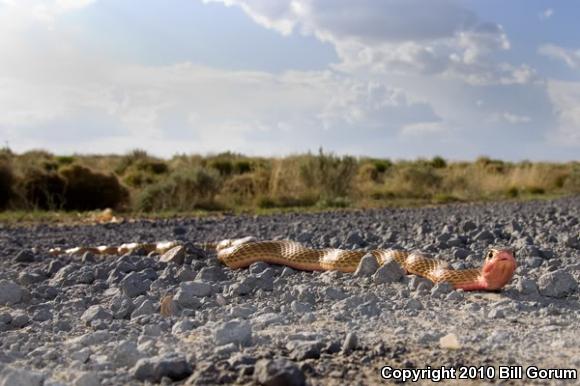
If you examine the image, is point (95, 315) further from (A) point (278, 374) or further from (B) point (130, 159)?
(B) point (130, 159)

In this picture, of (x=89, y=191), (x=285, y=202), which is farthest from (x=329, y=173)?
(x=89, y=191)

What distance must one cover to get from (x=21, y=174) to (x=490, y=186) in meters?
15.4

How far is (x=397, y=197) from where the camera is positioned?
24.9 metres

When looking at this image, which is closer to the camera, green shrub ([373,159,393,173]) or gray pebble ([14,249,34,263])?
gray pebble ([14,249,34,263])

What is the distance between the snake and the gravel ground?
109mm

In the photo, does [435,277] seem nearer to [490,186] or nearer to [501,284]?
[501,284]

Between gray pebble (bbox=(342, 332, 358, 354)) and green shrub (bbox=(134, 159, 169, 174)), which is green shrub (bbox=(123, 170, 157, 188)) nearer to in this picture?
green shrub (bbox=(134, 159, 169, 174))

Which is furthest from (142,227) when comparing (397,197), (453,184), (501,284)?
(453,184)

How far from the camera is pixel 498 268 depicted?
5.08 metres

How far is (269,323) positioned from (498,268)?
1.65 metres

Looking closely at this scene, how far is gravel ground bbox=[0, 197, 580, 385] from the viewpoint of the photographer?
3.39 m

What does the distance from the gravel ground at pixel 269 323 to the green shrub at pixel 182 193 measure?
13256 mm

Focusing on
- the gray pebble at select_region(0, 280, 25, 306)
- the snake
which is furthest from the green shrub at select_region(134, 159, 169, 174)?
the gray pebble at select_region(0, 280, 25, 306)

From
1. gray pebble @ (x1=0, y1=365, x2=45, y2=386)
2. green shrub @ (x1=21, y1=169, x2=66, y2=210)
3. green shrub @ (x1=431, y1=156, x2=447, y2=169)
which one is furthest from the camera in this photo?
green shrub @ (x1=431, y1=156, x2=447, y2=169)
